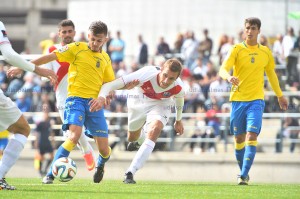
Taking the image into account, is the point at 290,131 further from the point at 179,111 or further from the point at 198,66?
the point at 179,111

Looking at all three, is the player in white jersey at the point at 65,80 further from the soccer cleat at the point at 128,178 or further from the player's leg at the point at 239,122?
the player's leg at the point at 239,122

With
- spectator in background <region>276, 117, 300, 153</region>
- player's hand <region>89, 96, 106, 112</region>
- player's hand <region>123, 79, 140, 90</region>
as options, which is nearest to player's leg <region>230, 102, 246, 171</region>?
player's hand <region>123, 79, 140, 90</region>

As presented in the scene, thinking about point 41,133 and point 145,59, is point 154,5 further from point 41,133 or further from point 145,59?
point 41,133

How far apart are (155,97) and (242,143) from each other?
1762 mm

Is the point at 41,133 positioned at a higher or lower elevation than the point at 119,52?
lower

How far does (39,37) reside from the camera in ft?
137

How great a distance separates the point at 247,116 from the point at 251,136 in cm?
38

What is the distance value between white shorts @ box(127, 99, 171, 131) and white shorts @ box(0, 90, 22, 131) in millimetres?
2857

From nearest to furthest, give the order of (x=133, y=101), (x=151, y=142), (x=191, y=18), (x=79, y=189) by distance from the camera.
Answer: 1. (x=79, y=189)
2. (x=151, y=142)
3. (x=133, y=101)
4. (x=191, y=18)

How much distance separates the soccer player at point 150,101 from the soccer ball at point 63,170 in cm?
114

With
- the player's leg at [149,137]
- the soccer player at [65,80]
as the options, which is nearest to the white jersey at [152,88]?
the player's leg at [149,137]

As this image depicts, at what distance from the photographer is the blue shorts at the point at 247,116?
49.4ft

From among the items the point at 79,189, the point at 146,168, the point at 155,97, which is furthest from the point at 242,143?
the point at 146,168

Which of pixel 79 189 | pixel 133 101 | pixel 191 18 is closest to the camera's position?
pixel 79 189
